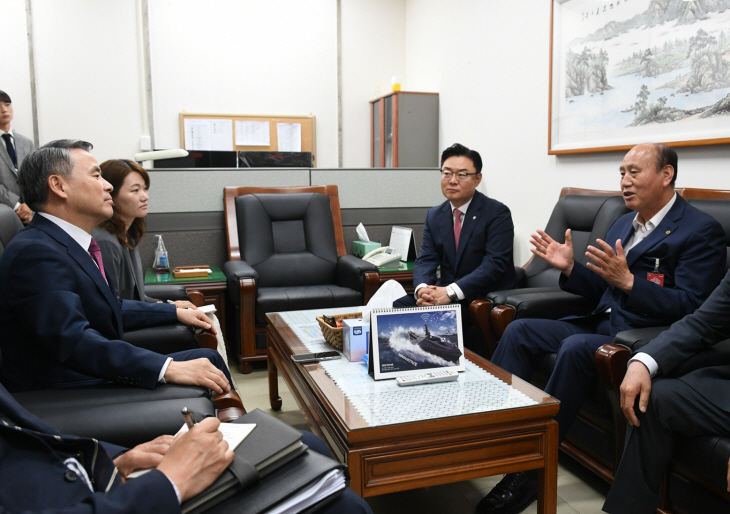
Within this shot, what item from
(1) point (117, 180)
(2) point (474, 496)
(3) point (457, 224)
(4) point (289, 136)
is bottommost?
(2) point (474, 496)

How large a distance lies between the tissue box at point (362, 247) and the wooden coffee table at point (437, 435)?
7.60ft

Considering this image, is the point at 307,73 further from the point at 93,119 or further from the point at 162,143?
the point at 93,119

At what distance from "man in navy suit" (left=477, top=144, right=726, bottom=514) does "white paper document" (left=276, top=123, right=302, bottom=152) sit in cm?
381

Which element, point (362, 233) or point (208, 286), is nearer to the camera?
point (208, 286)

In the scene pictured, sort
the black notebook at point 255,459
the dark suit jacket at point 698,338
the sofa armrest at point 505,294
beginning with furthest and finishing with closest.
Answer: the sofa armrest at point 505,294, the dark suit jacket at point 698,338, the black notebook at point 255,459

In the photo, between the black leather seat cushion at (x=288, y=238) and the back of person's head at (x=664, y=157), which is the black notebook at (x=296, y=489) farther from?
the black leather seat cushion at (x=288, y=238)

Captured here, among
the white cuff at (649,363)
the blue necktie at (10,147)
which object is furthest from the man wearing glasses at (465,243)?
the blue necktie at (10,147)

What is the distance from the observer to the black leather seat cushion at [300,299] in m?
3.56

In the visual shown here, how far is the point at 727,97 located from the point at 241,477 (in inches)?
98.3

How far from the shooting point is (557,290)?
292 cm

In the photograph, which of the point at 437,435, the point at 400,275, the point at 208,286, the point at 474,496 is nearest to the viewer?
the point at 437,435

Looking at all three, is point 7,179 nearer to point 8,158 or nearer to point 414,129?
point 8,158

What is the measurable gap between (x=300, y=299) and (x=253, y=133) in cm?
274

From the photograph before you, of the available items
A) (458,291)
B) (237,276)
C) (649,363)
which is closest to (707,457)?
(649,363)
